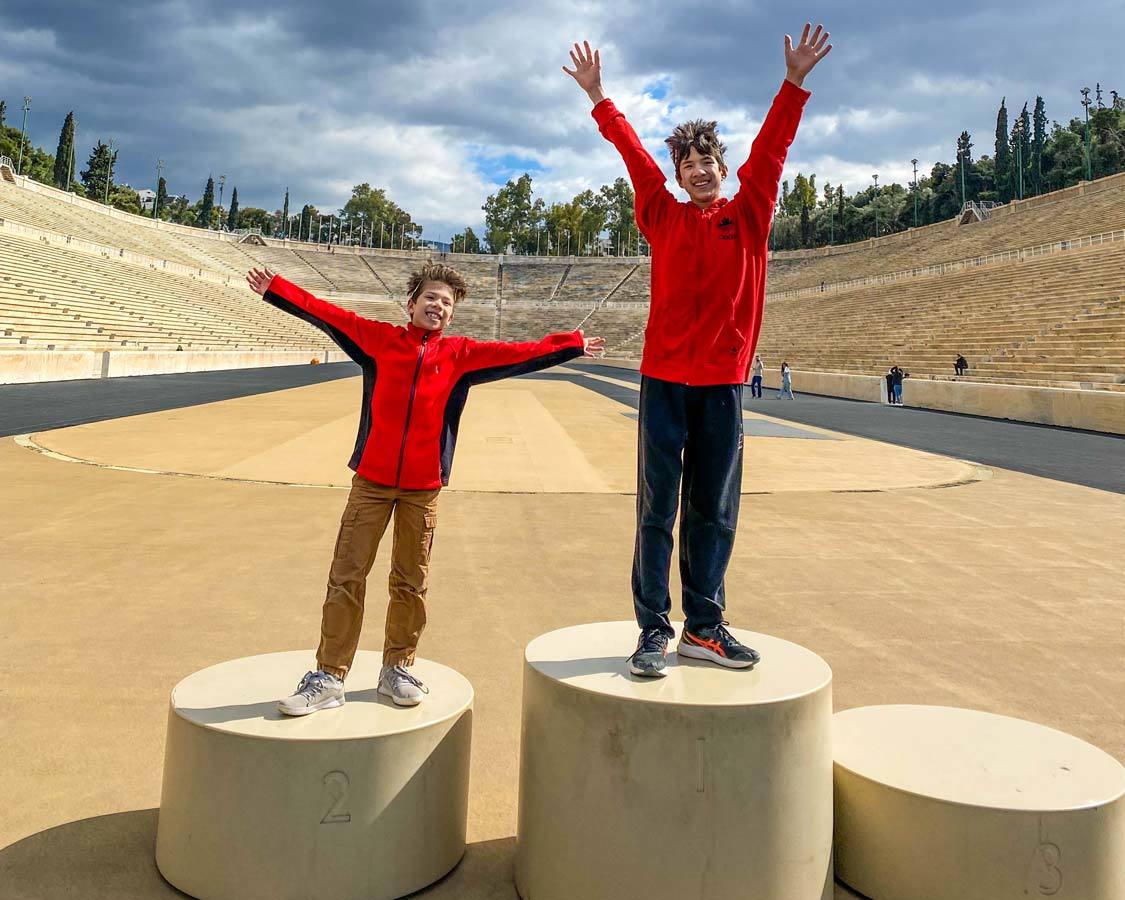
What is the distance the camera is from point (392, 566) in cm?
245

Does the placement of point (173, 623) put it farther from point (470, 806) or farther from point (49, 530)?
point (49, 530)

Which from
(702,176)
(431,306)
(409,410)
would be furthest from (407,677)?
(702,176)

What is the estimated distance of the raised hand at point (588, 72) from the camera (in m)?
2.89

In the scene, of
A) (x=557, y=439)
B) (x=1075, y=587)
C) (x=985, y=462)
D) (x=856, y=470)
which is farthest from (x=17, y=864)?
(x=985, y=462)

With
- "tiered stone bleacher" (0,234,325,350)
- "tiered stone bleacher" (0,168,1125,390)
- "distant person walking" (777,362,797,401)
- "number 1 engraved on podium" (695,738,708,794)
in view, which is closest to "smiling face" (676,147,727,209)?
"number 1 engraved on podium" (695,738,708,794)

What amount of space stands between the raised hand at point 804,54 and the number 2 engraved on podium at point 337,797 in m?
2.61

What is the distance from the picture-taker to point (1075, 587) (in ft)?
16.2

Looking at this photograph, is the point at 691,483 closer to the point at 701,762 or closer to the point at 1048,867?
the point at 701,762

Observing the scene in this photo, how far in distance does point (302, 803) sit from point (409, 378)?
1317 mm

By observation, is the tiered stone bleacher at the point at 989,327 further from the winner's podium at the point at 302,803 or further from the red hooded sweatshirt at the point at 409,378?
the winner's podium at the point at 302,803

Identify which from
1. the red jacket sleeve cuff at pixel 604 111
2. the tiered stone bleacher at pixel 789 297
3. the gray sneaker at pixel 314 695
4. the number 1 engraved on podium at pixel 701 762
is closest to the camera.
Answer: the number 1 engraved on podium at pixel 701 762

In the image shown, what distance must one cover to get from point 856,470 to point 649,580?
8.81 m

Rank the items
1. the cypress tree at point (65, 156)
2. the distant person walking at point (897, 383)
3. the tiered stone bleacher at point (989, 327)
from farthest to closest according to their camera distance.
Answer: the cypress tree at point (65, 156) < the distant person walking at point (897, 383) < the tiered stone bleacher at point (989, 327)

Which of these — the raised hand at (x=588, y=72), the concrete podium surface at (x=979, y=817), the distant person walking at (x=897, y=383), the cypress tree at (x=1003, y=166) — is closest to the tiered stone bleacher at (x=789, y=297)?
the distant person walking at (x=897, y=383)
